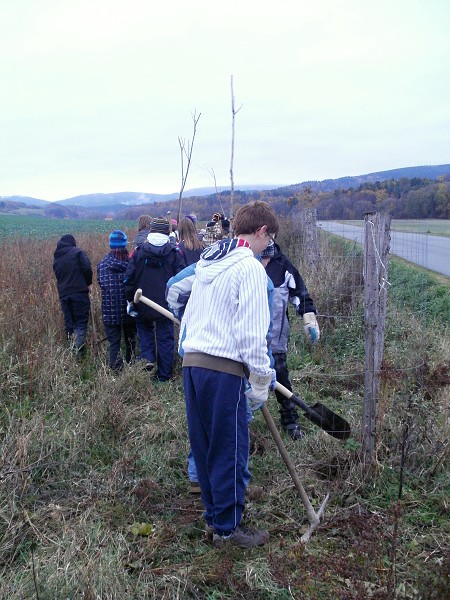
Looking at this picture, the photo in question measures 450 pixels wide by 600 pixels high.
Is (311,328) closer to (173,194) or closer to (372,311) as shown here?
(372,311)

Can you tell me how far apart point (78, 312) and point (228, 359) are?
4.32 metres

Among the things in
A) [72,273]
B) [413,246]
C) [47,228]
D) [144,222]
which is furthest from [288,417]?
[47,228]

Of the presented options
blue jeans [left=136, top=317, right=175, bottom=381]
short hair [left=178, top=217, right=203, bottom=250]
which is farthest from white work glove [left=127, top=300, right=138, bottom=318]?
short hair [left=178, top=217, right=203, bottom=250]

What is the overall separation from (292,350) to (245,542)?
12.9ft

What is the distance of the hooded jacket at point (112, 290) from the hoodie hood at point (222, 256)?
11.7 feet

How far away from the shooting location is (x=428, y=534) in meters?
3.19

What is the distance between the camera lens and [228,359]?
9.14 ft

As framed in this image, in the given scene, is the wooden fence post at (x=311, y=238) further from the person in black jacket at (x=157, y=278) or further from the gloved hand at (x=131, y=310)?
the gloved hand at (x=131, y=310)

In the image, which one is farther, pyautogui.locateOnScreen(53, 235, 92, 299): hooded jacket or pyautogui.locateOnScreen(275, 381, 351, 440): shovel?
pyautogui.locateOnScreen(53, 235, 92, 299): hooded jacket

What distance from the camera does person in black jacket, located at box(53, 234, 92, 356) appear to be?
6.63 m

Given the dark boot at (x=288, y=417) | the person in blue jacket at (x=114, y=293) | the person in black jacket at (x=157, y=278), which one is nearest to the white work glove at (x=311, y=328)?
the dark boot at (x=288, y=417)

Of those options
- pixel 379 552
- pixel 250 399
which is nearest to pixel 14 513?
pixel 250 399

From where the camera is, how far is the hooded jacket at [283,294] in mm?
4488

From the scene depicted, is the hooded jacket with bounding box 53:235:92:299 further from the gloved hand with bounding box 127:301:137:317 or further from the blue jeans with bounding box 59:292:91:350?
the gloved hand with bounding box 127:301:137:317
